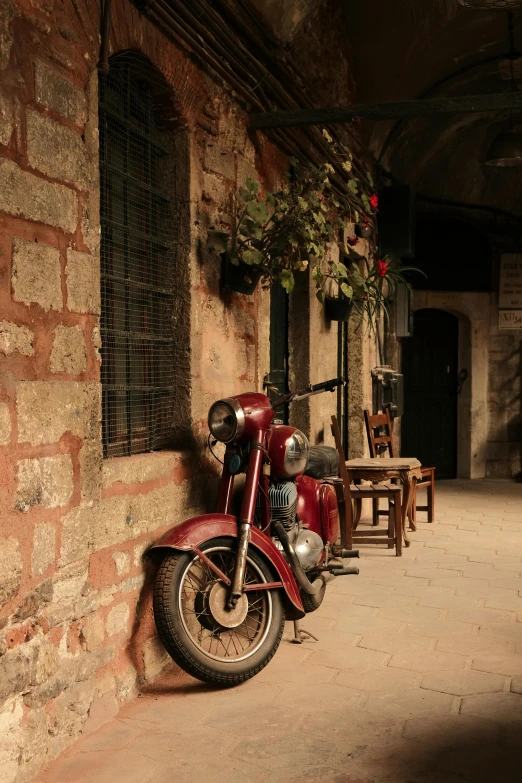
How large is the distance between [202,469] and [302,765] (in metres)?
1.51

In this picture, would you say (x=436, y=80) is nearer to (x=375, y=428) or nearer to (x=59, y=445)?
(x=375, y=428)

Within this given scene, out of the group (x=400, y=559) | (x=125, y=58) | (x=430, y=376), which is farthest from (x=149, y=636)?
(x=430, y=376)

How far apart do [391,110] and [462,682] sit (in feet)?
9.22

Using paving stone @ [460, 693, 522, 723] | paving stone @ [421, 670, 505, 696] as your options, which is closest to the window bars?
paving stone @ [421, 670, 505, 696]

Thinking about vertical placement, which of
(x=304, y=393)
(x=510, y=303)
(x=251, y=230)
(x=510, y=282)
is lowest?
(x=304, y=393)

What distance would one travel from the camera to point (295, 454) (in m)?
3.76

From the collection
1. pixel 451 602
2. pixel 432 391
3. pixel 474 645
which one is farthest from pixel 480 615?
pixel 432 391

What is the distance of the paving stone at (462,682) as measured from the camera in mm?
3082

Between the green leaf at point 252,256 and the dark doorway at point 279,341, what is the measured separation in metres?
1.49

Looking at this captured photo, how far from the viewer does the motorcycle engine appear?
3752 millimetres

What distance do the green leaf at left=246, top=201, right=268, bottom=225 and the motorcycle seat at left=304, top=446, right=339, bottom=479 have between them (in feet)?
4.65

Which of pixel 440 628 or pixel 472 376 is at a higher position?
pixel 472 376

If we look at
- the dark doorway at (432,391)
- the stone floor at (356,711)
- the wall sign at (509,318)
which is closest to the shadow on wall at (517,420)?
the wall sign at (509,318)

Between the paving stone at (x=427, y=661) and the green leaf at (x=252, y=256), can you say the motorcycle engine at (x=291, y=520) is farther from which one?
the green leaf at (x=252, y=256)
